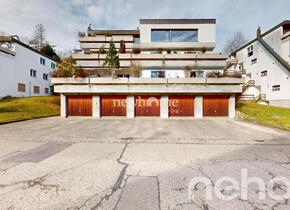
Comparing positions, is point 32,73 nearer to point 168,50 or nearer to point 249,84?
point 168,50

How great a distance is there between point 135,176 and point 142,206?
1.22 meters

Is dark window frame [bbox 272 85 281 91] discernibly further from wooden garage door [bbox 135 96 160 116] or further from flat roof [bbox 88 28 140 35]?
flat roof [bbox 88 28 140 35]

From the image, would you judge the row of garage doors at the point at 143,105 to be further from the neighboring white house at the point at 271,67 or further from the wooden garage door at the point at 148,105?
the neighboring white house at the point at 271,67

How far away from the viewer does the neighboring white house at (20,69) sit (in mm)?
24719

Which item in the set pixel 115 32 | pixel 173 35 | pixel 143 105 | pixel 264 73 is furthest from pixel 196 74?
pixel 115 32

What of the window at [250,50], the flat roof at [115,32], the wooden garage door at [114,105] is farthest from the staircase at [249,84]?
the wooden garage door at [114,105]

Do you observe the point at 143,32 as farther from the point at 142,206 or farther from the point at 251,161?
the point at 142,206

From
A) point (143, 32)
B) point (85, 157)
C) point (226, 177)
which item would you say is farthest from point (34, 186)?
point (143, 32)

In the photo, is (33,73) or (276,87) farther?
(33,73)

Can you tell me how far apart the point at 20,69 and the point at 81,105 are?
17804 millimetres

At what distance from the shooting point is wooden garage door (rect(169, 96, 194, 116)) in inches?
673

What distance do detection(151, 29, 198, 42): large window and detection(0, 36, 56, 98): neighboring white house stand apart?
2113cm

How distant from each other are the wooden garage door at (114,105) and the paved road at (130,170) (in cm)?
912

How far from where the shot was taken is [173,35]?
2688cm
